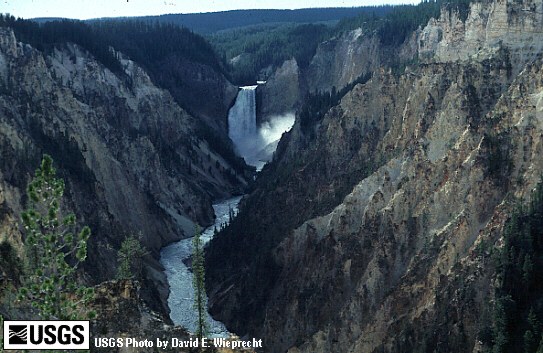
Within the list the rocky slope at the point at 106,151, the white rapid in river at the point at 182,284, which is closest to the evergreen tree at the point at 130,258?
the rocky slope at the point at 106,151

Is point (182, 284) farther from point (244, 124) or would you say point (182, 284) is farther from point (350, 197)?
point (244, 124)

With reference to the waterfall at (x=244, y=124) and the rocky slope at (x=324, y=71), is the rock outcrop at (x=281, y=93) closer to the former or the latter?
the rocky slope at (x=324, y=71)

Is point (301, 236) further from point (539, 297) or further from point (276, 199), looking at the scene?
point (539, 297)

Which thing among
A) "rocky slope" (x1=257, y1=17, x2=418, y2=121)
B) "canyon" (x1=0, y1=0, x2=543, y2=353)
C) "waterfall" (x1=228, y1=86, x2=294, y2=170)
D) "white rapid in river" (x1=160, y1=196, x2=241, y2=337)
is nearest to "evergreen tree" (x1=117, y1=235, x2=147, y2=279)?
→ "canyon" (x1=0, y1=0, x2=543, y2=353)

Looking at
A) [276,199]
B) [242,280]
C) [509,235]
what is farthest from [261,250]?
[509,235]

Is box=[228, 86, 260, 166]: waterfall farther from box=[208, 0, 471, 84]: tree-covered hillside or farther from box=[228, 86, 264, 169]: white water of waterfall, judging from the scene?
box=[208, 0, 471, 84]: tree-covered hillside

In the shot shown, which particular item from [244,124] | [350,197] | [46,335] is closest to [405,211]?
[350,197]
